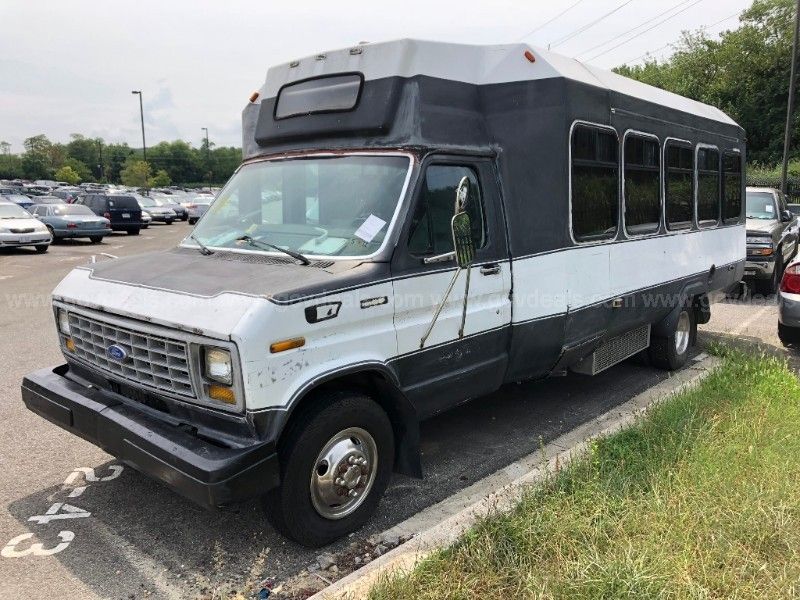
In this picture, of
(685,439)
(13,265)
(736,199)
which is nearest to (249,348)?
(685,439)

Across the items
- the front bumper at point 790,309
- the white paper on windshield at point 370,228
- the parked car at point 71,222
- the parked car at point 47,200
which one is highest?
the parked car at point 47,200

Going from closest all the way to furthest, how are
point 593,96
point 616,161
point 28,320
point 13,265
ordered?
point 593,96 → point 616,161 → point 28,320 → point 13,265

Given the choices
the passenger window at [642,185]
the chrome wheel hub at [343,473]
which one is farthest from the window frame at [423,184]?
the passenger window at [642,185]

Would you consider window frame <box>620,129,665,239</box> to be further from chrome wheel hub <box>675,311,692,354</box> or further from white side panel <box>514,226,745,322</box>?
chrome wheel hub <box>675,311,692,354</box>

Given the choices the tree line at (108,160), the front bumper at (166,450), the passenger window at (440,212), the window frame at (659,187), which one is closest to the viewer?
the front bumper at (166,450)

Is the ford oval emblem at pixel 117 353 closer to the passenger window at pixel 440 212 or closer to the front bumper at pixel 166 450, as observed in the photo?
the front bumper at pixel 166 450

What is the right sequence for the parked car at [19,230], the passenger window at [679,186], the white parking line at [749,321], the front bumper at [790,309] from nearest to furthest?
the passenger window at [679,186] → the front bumper at [790,309] → the white parking line at [749,321] → the parked car at [19,230]

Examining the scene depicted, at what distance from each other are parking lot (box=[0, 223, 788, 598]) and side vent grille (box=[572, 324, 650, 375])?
1.19 ft

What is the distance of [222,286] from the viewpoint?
3.47 metres

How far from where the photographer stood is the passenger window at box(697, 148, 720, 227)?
7469 millimetres

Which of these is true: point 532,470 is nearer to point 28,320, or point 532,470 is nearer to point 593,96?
point 593,96

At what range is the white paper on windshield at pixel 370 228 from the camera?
153 inches

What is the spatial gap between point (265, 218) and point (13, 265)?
15.2 metres

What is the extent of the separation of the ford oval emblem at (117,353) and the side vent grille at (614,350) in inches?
151
